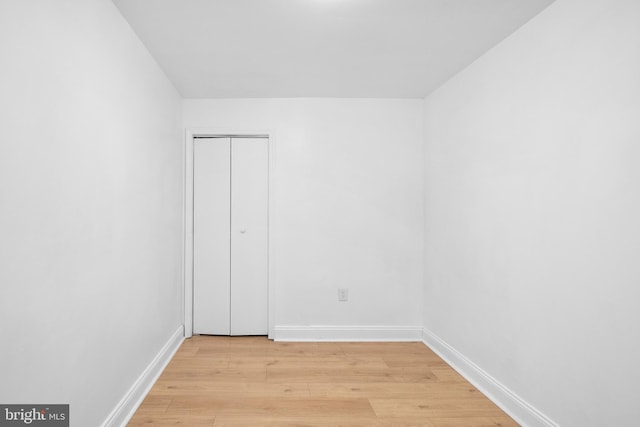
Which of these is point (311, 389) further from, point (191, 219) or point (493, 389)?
point (191, 219)

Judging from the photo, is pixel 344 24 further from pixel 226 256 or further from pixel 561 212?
pixel 226 256

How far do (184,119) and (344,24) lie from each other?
205 cm

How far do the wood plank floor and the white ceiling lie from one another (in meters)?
2.36

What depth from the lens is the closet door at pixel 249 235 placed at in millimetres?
3750

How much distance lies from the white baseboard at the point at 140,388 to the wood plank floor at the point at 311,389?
5 cm

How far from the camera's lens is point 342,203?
12.2ft

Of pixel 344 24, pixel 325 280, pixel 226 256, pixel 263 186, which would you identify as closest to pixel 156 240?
pixel 226 256

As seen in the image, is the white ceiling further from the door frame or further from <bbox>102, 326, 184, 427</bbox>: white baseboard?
<bbox>102, 326, 184, 427</bbox>: white baseboard

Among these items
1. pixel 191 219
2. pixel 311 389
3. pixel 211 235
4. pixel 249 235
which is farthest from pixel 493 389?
pixel 191 219

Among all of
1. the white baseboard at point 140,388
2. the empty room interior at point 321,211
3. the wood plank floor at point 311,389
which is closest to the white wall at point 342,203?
the empty room interior at point 321,211

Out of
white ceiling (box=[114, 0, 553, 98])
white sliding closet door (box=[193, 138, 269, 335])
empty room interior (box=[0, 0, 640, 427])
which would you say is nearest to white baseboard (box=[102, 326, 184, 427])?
empty room interior (box=[0, 0, 640, 427])

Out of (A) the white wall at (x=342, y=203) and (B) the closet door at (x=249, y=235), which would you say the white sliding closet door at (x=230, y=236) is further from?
(A) the white wall at (x=342, y=203)

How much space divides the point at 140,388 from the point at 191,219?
1645 mm

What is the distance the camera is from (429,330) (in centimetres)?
359
